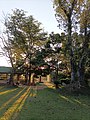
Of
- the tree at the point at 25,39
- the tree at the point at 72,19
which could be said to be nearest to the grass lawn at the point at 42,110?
the tree at the point at 72,19

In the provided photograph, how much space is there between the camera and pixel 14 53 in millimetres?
69750

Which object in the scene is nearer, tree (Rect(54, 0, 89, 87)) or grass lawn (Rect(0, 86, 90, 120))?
grass lawn (Rect(0, 86, 90, 120))

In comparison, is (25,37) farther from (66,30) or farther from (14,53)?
(66,30)

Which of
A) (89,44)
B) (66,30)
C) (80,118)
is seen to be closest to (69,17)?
(66,30)

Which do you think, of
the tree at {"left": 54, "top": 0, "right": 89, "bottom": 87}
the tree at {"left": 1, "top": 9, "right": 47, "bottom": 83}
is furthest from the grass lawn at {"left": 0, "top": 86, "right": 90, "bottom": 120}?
the tree at {"left": 1, "top": 9, "right": 47, "bottom": 83}

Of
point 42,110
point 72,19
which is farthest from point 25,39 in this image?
point 42,110

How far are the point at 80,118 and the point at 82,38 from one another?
2369 cm

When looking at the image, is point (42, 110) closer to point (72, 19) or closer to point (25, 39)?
point (72, 19)

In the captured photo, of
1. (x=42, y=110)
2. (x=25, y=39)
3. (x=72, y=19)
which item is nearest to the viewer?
(x=42, y=110)

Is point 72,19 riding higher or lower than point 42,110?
higher

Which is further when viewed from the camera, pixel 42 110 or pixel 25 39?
pixel 25 39

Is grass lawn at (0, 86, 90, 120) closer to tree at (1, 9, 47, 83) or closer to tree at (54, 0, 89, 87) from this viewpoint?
tree at (54, 0, 89, 87)

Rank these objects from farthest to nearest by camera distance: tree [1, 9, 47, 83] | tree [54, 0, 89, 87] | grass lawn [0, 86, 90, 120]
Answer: tree [1, 9, 47, 83] → tree [54, 0, 89, 87] → grass lawn [0, 86, 90, 120]

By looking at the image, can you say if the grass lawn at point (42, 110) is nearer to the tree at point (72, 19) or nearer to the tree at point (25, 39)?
the tree at point (72, 19)
